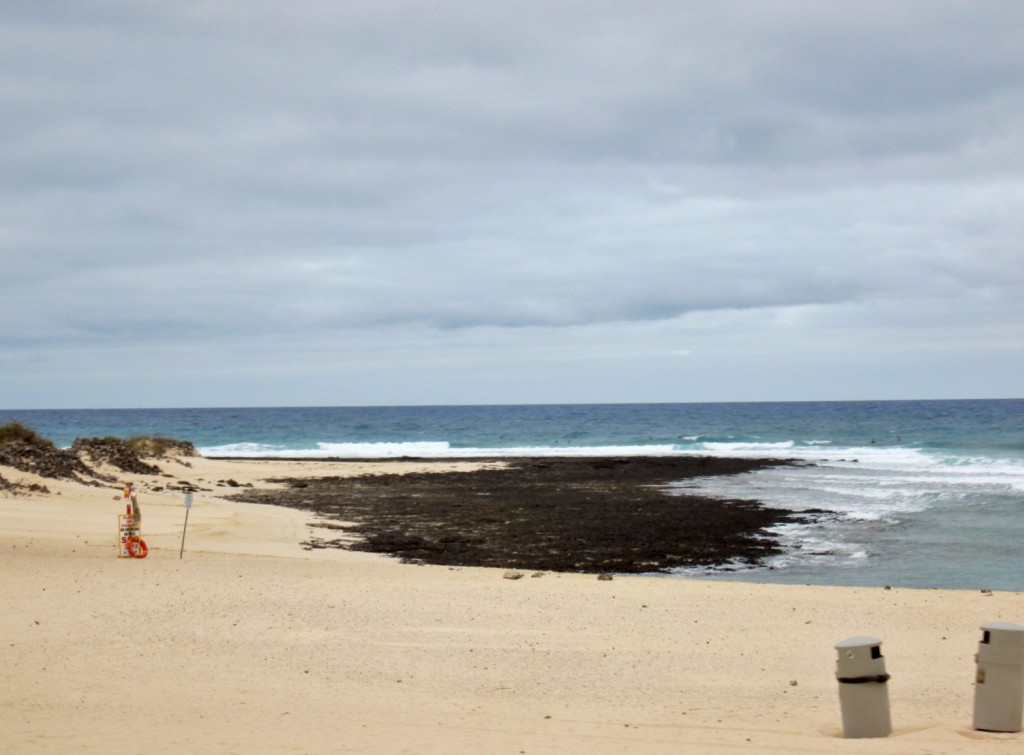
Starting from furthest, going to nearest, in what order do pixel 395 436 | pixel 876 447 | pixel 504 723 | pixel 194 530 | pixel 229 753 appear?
pixel 395 436 → pixel 876 447 → pixel 194 530 → pixel 504 723 → pixel 229 753

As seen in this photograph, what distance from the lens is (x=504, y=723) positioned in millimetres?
7863

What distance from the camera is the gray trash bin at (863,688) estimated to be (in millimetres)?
7117

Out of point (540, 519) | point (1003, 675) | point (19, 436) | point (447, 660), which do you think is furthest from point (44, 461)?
point (1003, 675)

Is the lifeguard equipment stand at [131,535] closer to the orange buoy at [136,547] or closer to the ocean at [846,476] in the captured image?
the orange buoy at [136,547]

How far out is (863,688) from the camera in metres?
7.17

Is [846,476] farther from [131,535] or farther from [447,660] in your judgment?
[447,660]

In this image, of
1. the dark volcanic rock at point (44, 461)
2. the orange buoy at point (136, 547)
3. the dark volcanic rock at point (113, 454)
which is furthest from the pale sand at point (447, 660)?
the dark volcanic rock at point (113, 454)

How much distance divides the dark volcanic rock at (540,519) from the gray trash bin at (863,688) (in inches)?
430

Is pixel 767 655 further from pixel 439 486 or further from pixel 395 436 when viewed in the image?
pixel 395 436

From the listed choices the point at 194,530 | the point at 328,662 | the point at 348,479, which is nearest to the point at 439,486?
the point at 348,479

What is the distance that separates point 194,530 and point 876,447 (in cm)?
4796

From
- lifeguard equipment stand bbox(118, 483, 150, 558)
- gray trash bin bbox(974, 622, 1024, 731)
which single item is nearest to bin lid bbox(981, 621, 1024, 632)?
gray trash bin bbox(974, 622, 1024, 731)

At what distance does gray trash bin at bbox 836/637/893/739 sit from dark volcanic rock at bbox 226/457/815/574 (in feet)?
35.8

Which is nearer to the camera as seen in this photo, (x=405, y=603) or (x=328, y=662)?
(x=328, y=662)
